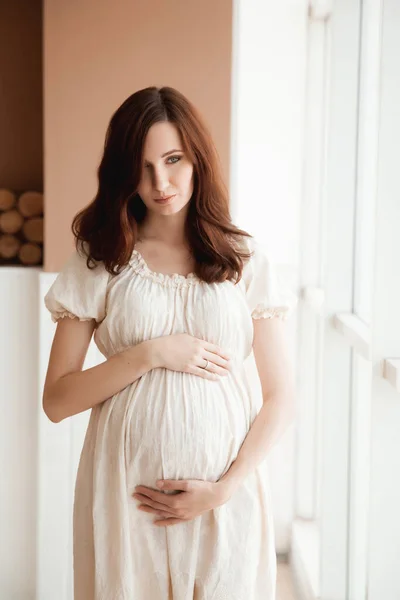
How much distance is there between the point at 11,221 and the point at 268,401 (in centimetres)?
188

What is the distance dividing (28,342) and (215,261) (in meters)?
1.68

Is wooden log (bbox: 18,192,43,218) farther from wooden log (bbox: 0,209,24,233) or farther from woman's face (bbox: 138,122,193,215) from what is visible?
woman's face (bbox: 138,122,193,215)

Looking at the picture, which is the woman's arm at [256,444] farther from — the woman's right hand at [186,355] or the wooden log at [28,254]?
the wooden log at [28,254]

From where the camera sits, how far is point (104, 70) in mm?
3188

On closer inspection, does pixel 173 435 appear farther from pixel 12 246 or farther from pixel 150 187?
pixel 12 246

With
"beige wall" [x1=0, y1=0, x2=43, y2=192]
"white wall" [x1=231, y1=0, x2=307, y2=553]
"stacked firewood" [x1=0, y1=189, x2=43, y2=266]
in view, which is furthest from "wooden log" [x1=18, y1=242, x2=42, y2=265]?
"white wall" [x1=231, y1=0, x2=307, y2=553]

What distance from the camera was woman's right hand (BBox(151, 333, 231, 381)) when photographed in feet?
5.73

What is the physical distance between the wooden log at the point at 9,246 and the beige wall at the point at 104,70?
274mm

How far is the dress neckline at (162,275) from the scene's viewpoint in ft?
5.98

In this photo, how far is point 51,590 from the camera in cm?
330

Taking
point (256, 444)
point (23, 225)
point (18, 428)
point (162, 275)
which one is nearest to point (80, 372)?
point (162, 275)

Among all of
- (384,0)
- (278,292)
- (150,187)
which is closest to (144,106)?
(150,187)

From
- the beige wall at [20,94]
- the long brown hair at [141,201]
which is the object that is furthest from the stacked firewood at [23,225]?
the long brown hair at [141,201]

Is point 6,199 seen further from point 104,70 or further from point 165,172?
point 165,172
